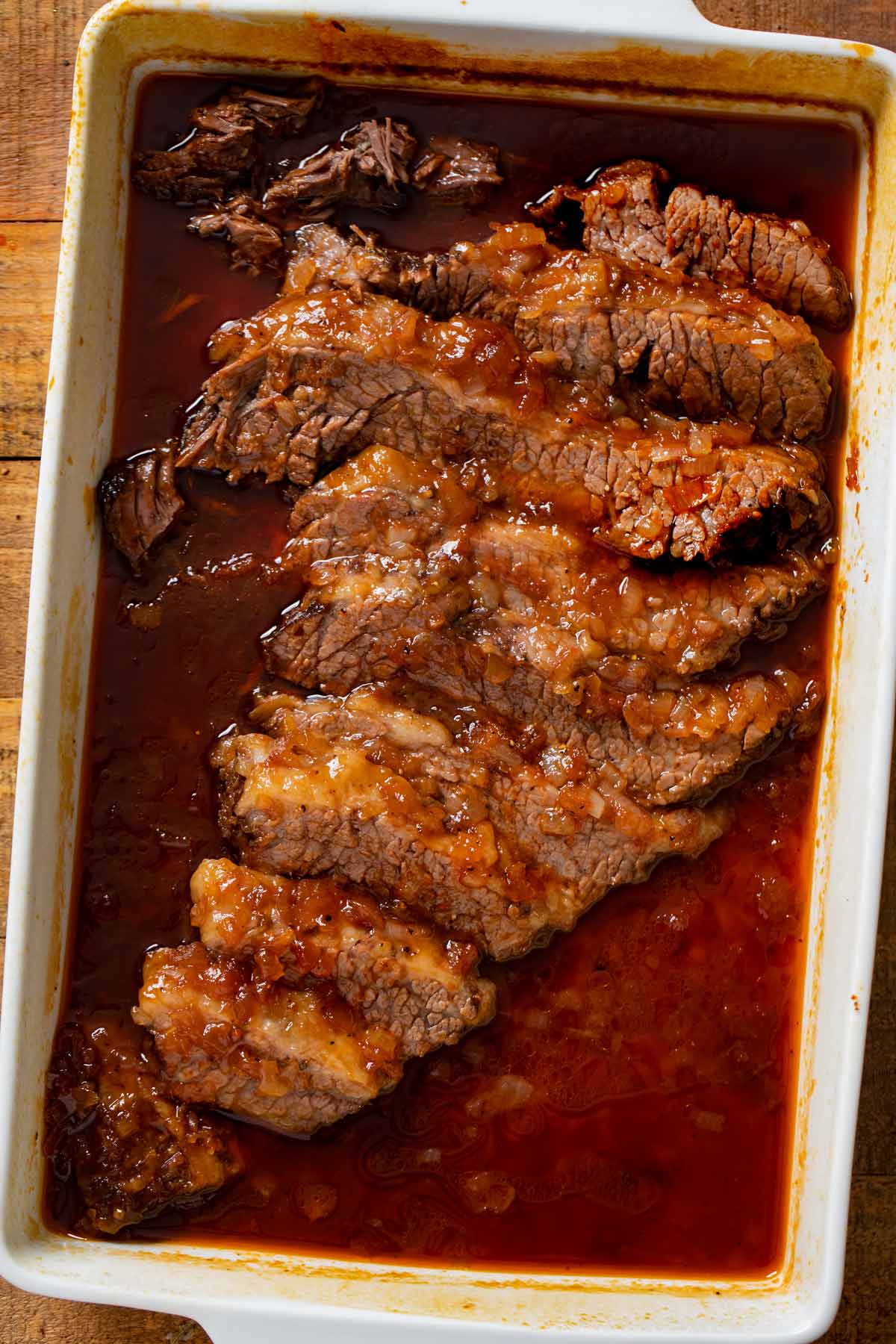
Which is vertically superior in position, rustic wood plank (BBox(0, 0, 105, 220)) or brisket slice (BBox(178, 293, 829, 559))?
rustic wood plank (BBox(0, 0, 105, 220))

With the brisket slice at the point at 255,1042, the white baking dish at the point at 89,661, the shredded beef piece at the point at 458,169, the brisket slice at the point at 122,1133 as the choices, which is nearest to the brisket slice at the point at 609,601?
the white baking dish at the point at 89,661

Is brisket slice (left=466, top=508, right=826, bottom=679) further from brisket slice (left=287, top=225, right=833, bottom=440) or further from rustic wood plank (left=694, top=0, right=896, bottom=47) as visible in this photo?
rustic wood plank (left=694, top=0, right=896, bottom=47)

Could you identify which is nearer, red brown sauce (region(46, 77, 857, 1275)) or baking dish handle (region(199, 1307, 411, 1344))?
baking dish handle (region(199, 1307, 411, 1344))

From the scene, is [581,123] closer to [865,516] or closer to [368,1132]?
[865,516]

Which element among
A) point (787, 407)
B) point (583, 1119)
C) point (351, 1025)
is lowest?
point (583, 1119)

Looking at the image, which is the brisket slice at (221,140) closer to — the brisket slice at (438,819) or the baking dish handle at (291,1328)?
the brisket slice at (438,819)

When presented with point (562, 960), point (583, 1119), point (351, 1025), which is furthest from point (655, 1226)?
point (351, 1025)

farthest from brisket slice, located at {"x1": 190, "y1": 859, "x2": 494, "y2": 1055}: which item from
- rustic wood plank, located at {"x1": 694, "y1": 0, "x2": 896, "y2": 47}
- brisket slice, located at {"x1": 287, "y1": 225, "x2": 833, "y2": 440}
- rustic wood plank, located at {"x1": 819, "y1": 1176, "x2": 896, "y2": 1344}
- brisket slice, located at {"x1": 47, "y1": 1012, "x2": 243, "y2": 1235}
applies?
rustic wood plank, located at {"x1": 694, "y1": 0, "x2": 896, "y2": 47}
